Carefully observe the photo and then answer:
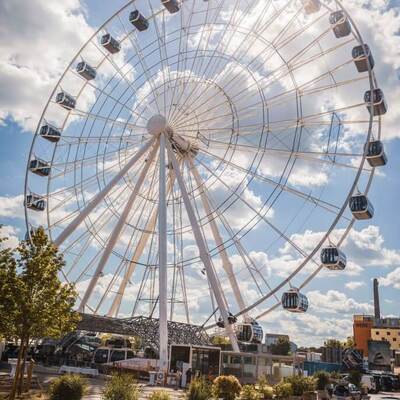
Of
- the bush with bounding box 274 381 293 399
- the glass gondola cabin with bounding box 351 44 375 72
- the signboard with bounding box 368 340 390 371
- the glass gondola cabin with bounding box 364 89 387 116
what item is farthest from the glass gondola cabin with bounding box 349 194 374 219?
the signboard with bounding box 368 340 390 371

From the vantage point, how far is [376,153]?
26656mm

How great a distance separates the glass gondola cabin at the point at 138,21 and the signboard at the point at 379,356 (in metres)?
54.9

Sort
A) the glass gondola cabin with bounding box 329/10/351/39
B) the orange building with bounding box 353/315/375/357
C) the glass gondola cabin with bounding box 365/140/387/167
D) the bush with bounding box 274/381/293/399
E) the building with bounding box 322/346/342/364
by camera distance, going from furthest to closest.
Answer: the orange building with bounding box 353/315/375/357
the building with bounding box 322/346/342/364
the glass gondola cabin with bounding box 329/10/351/39
the glass gondola cabin with bounding box 365/140/387/167
the bush with bounding box 274/381/293/399

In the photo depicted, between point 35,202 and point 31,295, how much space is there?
1820 cm

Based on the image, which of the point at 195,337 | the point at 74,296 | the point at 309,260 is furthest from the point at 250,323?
the point at 74,296

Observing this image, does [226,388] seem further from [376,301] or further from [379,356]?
[376,301]

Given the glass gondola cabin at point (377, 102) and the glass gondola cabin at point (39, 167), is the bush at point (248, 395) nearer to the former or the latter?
the glass gondola cabin at point (377, 102)

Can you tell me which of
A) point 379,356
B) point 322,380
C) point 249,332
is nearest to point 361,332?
point 379,356

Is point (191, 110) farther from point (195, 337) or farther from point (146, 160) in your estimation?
point (195, 337)

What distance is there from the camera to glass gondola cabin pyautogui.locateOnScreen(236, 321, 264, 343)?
Result: 91.6 feet

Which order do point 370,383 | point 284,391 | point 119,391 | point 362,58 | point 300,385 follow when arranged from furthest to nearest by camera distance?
point 370,383
point 362,58
point 300,385
point 284,391
point 119,391

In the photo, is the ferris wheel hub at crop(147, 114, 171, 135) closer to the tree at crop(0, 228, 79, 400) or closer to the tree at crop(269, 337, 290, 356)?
the tree at crop(0, 228, 79, 400)

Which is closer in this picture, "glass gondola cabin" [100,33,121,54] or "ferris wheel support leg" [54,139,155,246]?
"ferris wheel support leg" [54,139,155,246]

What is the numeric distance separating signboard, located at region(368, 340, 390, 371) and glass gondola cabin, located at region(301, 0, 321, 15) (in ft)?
178
